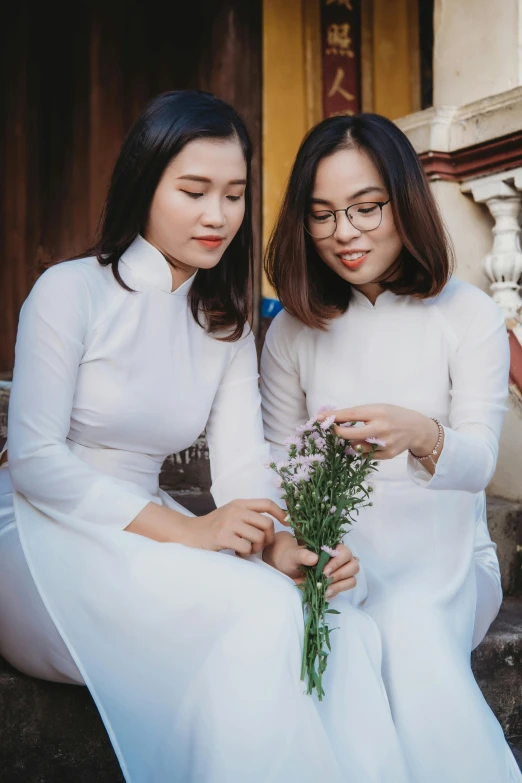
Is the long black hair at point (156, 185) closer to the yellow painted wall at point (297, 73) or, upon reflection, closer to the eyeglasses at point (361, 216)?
the eyeglasses at point (361, 216)

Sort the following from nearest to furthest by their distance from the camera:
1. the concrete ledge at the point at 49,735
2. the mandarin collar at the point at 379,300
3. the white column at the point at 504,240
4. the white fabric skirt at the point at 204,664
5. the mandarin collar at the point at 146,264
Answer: the white fabric skirt at the point at 204,664 → the concrete ledge at the point at 49,735 → the mandarin collar at the point at 146,264 → the mandarin collar at the point at 379,300 → the white column at the point at 504,240

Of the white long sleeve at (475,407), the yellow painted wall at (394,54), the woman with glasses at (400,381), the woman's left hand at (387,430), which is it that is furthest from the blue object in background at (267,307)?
the woman's left hand at (387,430)

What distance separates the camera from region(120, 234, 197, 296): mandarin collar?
2340mm

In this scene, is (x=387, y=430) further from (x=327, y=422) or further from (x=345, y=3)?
(x=345, y=3)

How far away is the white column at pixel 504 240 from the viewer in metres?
3.49

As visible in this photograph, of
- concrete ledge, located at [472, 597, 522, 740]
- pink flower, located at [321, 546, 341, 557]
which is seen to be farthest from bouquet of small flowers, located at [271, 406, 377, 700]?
concrete ledge, located at [472, 597, 522, 740]

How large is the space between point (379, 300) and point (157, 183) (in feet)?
2.24

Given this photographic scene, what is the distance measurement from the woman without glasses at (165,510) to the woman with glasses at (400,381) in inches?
5.4

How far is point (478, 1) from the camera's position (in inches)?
146

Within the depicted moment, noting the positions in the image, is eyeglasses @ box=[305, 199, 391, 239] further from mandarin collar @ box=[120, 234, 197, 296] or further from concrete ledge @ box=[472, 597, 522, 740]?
concrete ledge @ box=[472, 597, 522, 740]

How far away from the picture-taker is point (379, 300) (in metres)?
2.58

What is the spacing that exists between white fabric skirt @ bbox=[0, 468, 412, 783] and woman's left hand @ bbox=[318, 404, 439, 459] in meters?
0.32

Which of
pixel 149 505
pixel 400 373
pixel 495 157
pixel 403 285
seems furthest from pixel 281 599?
pixel 495 157

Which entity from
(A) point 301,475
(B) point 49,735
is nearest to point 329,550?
(A) point 301,475
